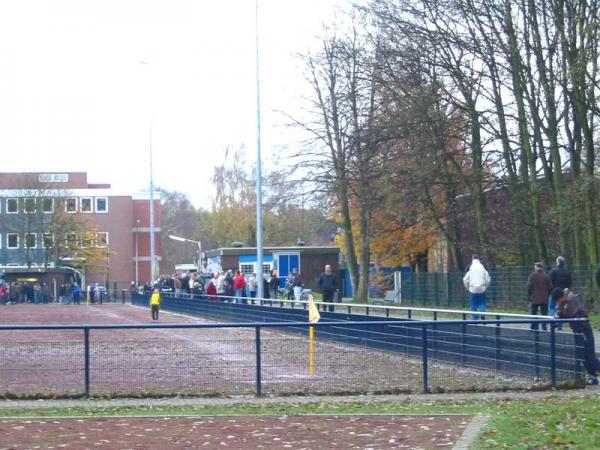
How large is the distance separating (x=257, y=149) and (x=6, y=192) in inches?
2332

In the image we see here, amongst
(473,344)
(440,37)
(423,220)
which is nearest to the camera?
(473,344)

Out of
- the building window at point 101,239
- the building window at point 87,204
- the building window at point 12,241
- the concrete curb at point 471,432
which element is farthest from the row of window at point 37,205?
the concrete curb at point 471,432

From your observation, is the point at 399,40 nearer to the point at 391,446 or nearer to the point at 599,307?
the point at 599,307

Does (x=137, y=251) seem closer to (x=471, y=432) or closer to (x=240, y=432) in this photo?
(x=240, y=432)

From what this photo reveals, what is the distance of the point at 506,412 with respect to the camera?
13750mm

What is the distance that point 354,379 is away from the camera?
693 inches

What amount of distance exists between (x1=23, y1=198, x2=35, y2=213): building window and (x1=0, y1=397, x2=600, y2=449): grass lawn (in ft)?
264

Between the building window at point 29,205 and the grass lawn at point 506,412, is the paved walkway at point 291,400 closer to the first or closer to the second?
the grass lawn at point 506,412

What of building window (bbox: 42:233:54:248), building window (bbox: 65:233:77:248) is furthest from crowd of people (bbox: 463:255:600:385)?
building window (bbox: 65:233:77:248)

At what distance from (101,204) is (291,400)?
95.5m

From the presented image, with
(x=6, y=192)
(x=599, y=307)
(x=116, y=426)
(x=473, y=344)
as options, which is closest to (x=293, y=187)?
(x=599, y=307)

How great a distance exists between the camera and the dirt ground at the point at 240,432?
1177 cm

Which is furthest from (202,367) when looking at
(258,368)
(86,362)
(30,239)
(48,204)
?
(30,239)

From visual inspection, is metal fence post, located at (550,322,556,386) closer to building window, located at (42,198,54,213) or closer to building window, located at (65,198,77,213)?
building window, located at (42,198,54,213)
